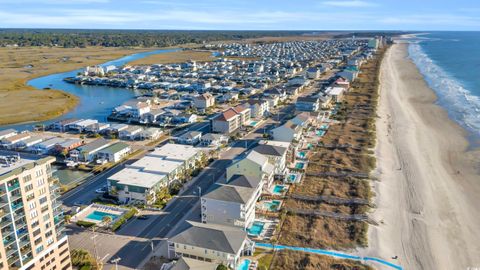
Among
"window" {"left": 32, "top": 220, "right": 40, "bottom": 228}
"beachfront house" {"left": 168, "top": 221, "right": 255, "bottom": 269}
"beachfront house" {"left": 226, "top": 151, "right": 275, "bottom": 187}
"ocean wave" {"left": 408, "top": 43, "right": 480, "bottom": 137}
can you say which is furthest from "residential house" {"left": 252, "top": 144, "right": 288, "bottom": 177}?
"ocean wave" {"left": 408, "top": 43, "right": 480, "bottom": 137}

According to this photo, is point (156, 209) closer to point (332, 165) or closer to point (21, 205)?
point (21, 205)

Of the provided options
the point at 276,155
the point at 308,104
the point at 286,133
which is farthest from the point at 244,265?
the point at 308,104

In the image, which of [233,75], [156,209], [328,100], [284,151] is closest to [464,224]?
[284,151]

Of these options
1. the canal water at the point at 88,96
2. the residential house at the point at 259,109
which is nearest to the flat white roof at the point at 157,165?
the residential house at the point at 259,109

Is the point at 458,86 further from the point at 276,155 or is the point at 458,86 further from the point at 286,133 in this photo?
the point at 276,155

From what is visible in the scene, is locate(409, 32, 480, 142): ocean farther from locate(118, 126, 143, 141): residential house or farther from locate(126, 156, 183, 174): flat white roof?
locate(118, 126, 143, 141): residential house
